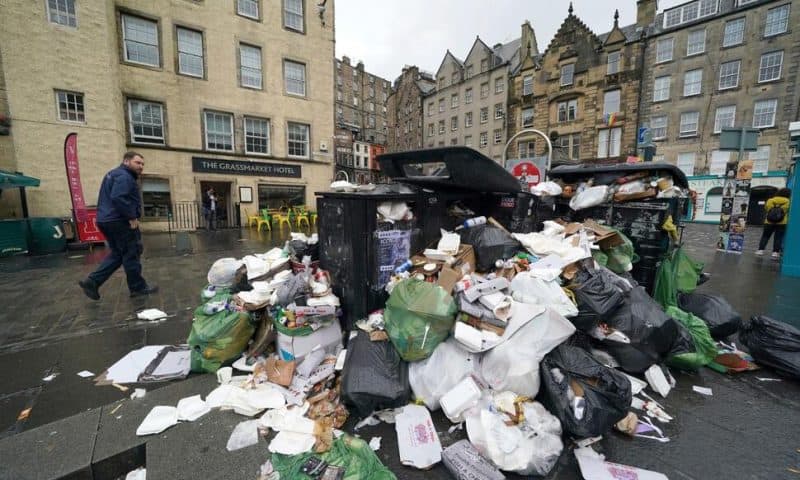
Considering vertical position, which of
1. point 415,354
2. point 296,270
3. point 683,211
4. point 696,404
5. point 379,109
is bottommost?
point 696,404

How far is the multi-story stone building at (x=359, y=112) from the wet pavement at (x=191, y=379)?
39.9 m

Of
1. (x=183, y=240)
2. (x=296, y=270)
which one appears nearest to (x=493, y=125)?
(x=183, y=240)

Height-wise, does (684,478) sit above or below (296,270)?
below

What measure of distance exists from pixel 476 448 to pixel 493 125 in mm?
32689

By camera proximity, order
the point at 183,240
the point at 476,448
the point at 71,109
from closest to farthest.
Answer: the point at 476,448
the point at 183,240
the point at 71,109

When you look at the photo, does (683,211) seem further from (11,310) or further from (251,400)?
(11,310)

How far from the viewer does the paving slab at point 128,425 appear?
63.7 inches

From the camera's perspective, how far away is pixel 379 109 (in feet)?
180

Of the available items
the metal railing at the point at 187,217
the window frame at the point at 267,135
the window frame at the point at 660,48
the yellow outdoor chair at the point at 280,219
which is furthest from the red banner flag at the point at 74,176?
the window frame at the point at 660,48

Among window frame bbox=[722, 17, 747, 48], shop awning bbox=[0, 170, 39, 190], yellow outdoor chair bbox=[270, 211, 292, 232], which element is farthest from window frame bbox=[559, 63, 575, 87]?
shop awning bbox=[0, 170, 39, 190]

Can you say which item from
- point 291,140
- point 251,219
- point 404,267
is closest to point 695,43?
point 291,140

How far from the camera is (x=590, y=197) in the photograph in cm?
389

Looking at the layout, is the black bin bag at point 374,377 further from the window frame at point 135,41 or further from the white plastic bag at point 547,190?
the window frame at point 135,41

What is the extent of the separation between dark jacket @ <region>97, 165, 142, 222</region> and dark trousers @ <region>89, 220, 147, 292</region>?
0.10 meters
